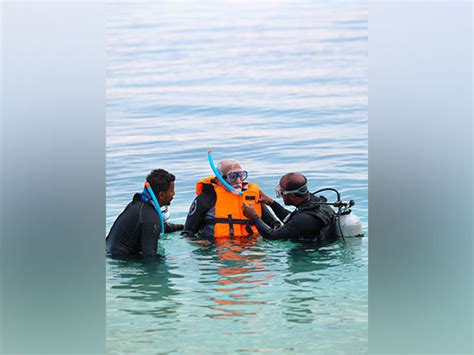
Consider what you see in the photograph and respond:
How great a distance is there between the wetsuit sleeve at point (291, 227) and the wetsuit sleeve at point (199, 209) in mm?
422

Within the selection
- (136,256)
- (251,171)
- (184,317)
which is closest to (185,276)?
(136,256)

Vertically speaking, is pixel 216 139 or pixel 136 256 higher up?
pixel 216 139

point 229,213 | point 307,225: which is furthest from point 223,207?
point 307,225

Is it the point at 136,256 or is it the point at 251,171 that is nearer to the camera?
the point at 136,256

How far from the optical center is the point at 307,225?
6.42 metres

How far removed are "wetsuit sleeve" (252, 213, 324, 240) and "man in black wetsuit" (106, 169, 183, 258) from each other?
33.0 inches

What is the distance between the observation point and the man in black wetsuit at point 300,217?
20.9ft

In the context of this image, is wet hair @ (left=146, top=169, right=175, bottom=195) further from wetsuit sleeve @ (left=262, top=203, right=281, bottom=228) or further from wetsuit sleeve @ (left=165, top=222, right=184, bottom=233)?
wetsuit sleeve @ (left=165, top=222, right=184, bottom=233)

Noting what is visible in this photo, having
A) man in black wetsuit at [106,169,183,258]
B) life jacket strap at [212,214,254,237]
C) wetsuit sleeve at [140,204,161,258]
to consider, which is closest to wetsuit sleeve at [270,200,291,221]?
life jacket strap at [212,214,254,237]
